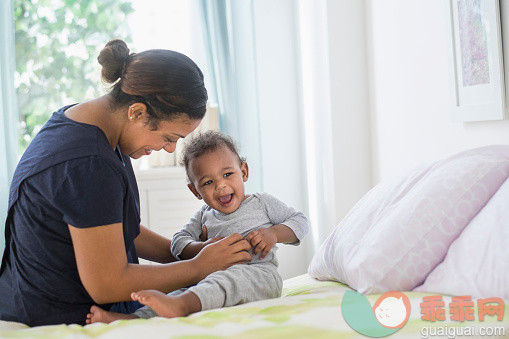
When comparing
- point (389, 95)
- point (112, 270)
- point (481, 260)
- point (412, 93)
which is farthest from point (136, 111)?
point (389, 95)

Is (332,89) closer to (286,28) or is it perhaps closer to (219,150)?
(286,28)

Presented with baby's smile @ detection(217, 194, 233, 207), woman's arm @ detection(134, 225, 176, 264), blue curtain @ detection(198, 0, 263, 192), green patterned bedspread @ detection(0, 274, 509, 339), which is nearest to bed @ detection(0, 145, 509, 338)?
green patterned bedspread @ detection(0, 274, 509, 339)

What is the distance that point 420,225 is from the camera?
1.34 metres

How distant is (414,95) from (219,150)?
37.5 inches

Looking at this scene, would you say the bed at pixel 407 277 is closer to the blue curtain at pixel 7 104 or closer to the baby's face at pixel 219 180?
the baby's face at pixel 219 180

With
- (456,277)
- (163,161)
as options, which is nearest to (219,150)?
(456,277)

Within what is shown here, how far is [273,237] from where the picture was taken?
1.68 metres

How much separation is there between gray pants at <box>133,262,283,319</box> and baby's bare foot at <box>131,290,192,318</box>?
0.07m

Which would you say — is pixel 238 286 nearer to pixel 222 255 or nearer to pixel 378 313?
pixel 222 255

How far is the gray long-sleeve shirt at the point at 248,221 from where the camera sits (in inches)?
70.1


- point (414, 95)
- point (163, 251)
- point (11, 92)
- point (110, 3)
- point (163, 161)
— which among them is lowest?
point (163, 251)

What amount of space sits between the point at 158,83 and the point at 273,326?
68 centimetres

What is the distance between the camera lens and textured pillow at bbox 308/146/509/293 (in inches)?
51.6

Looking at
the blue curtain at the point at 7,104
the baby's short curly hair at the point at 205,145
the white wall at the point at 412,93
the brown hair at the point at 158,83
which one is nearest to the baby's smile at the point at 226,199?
the baby's short curly hair at the point at 205,145
